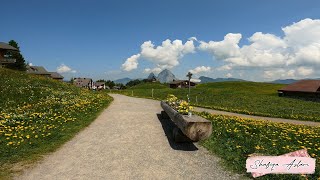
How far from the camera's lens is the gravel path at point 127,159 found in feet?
30.2

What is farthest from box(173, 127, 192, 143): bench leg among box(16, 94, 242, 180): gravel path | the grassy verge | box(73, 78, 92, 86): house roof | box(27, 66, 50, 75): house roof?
box(73, 78, 92, 86): house roof

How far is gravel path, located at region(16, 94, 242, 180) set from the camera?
9.20m

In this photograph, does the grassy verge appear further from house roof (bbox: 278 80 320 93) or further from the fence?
house roof (bbox: 278 80 320 93)

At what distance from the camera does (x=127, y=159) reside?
1070 centimetres

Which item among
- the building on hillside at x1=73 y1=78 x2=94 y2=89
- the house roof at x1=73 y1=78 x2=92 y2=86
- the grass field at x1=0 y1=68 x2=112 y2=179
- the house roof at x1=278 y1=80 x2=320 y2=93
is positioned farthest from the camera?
the house roof at x1=73 y1=78 x2=92 y2=86

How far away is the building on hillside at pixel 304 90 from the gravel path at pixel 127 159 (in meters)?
63.6

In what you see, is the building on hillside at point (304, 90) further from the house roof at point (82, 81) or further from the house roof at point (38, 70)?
the house roof at point (82, 81)

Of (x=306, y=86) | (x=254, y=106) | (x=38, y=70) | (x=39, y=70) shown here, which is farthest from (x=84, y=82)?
(x=254, y=106)

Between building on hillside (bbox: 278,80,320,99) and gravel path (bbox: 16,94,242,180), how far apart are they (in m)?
63.6

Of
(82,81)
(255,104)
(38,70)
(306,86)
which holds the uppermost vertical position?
(38,70)

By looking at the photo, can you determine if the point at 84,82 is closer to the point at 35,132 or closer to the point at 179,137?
the point at 35,132

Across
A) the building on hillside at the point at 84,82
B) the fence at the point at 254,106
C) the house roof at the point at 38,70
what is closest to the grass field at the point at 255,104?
the fence at the point at 254,106

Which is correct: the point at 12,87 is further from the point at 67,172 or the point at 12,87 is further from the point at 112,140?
the point at 67,172

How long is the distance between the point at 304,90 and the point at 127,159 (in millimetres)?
69238
